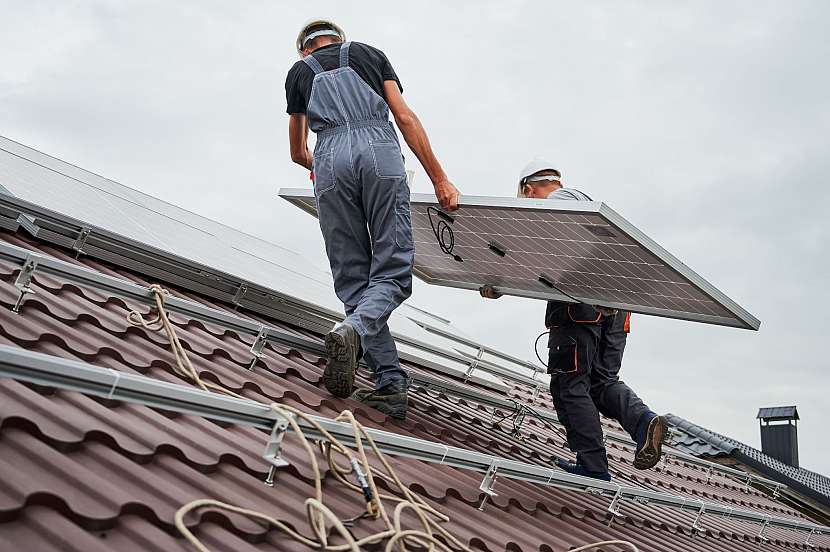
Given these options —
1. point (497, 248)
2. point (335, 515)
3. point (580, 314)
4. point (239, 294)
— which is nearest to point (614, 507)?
point (580, 314)

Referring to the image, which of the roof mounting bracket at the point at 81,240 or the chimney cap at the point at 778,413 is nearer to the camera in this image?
the roof mounting bracket at the point at 81,240

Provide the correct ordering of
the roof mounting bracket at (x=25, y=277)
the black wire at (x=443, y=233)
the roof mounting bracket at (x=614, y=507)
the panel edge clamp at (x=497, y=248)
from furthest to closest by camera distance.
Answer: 1. the panel edge clamp at (x=497, y=248)
2. the black wire at (x=443, y=233)
3. the roof mounting bracket at (x=614, y=507)
4. the roof mounting bracket at (x=25, y=277)

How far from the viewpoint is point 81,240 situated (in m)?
4.36

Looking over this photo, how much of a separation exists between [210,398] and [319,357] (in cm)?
209

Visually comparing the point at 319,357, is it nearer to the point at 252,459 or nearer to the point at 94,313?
the point at 94,313

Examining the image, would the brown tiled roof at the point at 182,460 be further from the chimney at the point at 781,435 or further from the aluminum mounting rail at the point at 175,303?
the chimney at the point at 781,435

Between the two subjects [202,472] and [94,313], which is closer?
[202,472]

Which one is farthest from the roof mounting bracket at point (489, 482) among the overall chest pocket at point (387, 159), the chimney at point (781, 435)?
the chimney at point (781, 435)

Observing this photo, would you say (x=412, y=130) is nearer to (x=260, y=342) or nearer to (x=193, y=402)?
(x=260, y=342)

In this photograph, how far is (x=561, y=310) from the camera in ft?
16.3

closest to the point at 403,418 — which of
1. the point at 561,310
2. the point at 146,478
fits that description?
the point at 561,310

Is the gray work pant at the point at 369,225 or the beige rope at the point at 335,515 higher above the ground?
the gray work pant at the point at 369,225

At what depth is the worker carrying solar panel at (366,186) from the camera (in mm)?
3910

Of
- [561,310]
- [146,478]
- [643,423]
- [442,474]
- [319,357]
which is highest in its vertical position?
[561,310]
